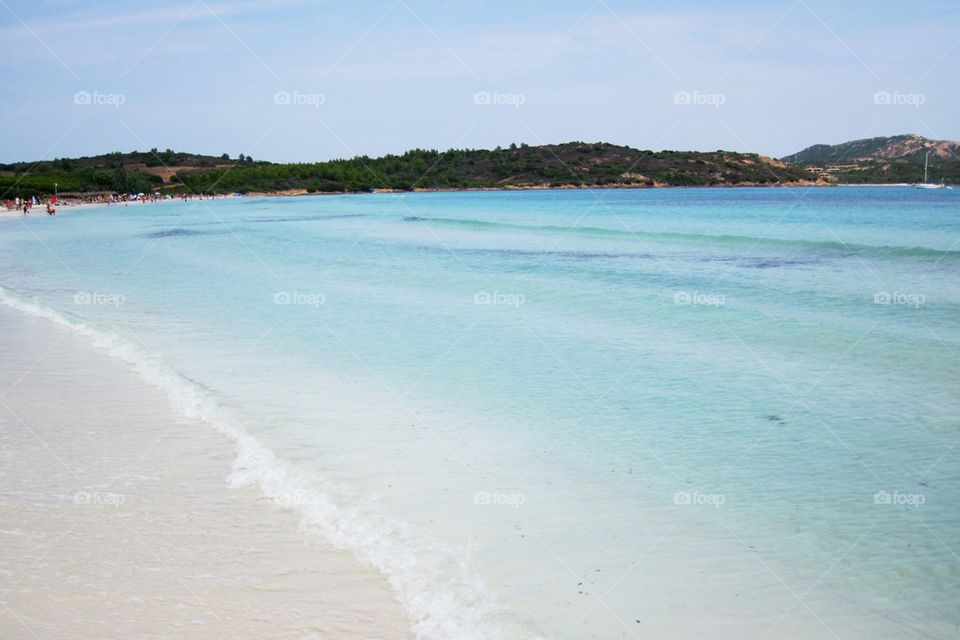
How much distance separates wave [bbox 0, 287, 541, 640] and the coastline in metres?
0.12

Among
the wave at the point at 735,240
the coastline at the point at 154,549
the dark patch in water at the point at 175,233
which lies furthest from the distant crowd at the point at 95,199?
the coastline at the point at 154,549

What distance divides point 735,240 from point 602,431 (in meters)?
28.0

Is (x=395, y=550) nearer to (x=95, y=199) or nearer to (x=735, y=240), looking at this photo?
(x=735, y=240)

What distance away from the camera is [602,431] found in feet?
27.0

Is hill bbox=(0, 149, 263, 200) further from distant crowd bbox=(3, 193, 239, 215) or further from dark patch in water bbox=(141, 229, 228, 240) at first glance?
dark patch in water bbox=(141, 229, 228, 240)

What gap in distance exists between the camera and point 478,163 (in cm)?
16112

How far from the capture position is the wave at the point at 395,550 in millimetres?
4555

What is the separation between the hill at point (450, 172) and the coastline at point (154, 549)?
116m

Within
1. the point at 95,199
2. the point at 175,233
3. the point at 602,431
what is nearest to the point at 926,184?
the point at 175,233

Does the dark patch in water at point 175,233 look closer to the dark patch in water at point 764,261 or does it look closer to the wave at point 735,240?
the wave at point 735,240

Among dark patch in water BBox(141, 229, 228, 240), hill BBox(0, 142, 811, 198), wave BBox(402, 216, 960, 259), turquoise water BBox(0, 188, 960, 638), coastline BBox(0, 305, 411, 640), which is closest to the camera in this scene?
coastline BBox(0, 305, 411, 640)

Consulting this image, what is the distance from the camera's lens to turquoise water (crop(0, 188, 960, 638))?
5.04 meters

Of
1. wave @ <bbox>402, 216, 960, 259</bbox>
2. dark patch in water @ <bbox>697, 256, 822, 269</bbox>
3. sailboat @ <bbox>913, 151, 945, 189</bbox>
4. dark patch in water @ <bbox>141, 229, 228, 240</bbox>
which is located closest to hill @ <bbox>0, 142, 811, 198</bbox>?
sailboat @ <bbox>913, 151, 945, 189</bbox>

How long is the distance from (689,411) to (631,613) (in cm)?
449
